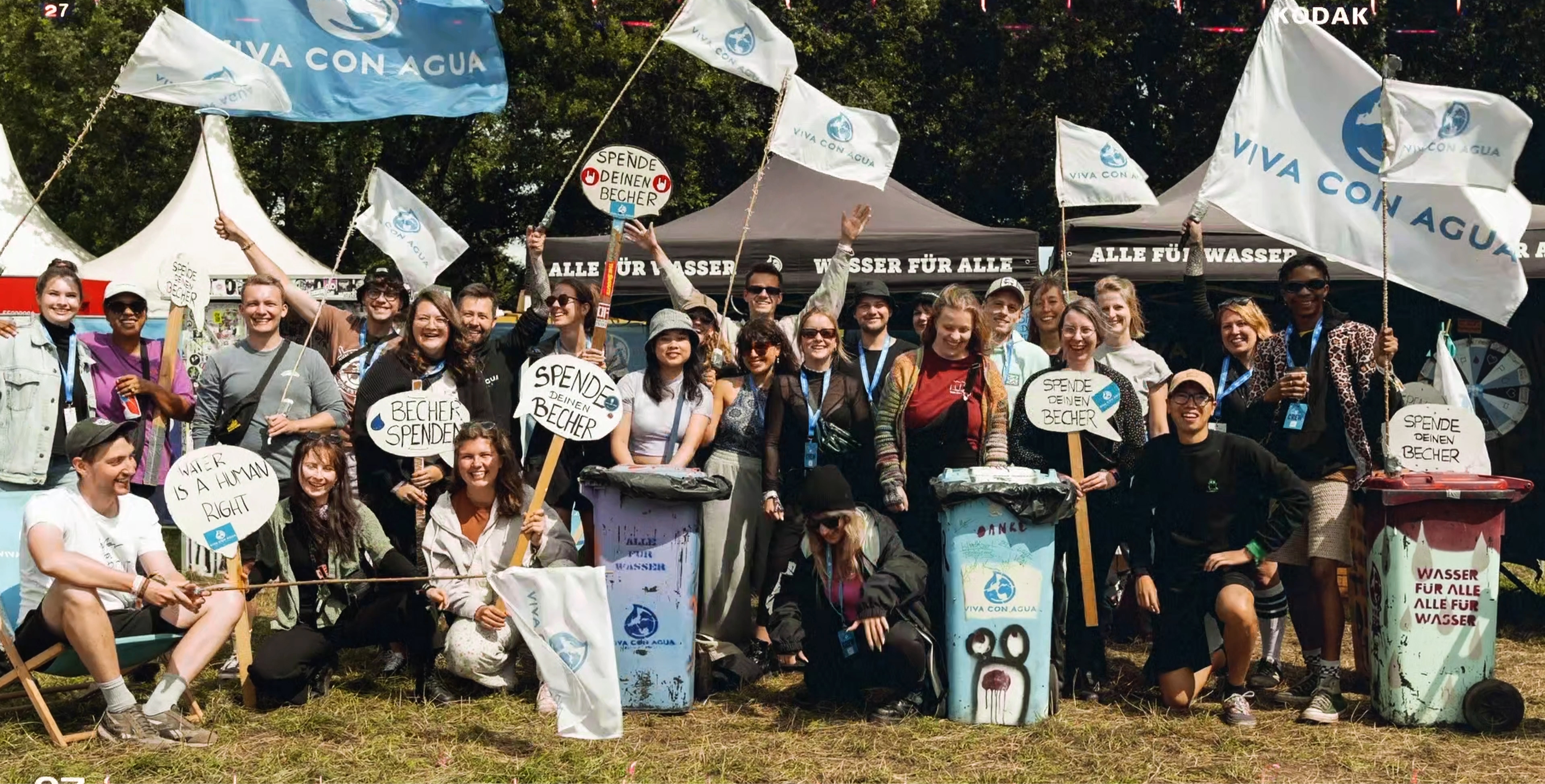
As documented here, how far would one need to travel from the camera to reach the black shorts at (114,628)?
18.9 ft

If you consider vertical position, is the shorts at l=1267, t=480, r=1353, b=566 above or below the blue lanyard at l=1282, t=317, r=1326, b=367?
below

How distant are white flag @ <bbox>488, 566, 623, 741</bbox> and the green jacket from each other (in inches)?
45.9

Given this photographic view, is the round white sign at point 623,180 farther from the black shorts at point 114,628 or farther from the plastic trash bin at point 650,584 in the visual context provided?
the black shorts at point 114,628

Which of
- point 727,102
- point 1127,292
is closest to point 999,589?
point 1127,292

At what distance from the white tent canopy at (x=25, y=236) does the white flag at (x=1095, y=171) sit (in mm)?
10933

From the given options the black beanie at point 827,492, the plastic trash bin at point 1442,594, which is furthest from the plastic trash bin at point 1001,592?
the plastic trash bin at point 1442,594

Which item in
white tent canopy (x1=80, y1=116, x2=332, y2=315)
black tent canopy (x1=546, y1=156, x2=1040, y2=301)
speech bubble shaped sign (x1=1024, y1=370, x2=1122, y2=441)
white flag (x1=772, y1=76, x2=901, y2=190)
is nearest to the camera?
speech bubble shaped sign (x1=1024, y1=370, x2=1122, y2=441)

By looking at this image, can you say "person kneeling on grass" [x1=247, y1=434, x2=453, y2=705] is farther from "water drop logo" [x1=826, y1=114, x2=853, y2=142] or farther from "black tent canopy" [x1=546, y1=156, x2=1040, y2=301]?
"black tent canopy" [x1=546, y1=156, x2=1040, y2=301]

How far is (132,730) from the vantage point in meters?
5.61

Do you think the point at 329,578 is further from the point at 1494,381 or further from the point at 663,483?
the point at 1494,381

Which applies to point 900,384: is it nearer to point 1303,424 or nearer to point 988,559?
point 988,559

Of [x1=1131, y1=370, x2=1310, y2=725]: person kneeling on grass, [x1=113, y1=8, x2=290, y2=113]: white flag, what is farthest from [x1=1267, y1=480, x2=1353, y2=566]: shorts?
[x1=113, y1=8, x2=290, y2=113]: white flag

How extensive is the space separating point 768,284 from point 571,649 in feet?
8.65

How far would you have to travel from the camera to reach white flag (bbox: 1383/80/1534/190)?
6.24 meters
